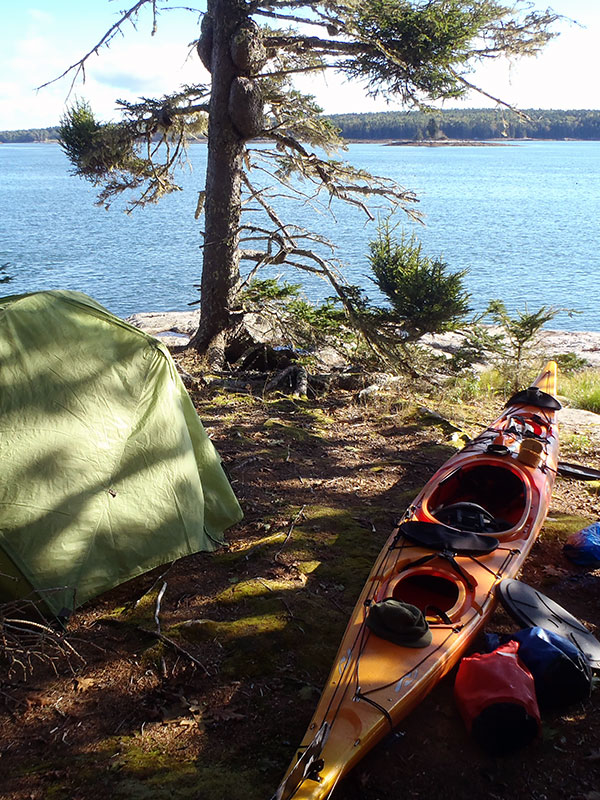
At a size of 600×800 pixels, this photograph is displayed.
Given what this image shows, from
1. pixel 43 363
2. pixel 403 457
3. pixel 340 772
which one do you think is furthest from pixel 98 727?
pixel 403 457

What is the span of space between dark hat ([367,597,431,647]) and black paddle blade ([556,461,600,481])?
12.3 ft

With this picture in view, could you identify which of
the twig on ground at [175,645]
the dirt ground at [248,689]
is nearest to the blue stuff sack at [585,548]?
the dirt ground at [248,689]

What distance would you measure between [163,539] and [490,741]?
2.58 metres

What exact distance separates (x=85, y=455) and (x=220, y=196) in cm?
670

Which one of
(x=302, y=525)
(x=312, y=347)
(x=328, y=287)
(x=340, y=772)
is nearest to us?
(x=340, y=772)

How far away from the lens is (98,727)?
3393mm

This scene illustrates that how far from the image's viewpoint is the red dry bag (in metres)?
3.29

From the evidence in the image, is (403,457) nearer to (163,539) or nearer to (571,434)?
(571,434)

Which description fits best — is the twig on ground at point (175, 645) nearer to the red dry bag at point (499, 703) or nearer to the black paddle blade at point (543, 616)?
the red dry bag at point (499, 703)

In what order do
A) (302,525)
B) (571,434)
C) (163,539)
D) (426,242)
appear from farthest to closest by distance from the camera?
1. (426,242)
2. (571,434)
3. (302,525)
4. (163,539)

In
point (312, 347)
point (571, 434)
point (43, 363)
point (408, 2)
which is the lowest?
point (571, 434)

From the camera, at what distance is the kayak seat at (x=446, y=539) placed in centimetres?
459

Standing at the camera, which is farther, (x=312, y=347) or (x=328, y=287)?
(x=328, y=287)

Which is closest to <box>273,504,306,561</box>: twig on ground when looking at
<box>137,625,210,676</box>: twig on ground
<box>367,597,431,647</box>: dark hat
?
<box>137,625,210,676</box>: twig on ground
